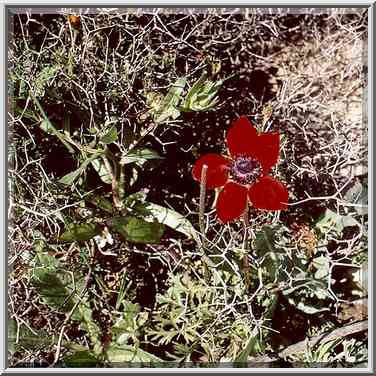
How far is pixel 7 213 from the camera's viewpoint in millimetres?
A: 1311

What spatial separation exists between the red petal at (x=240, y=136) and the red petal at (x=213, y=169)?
0.03 meters

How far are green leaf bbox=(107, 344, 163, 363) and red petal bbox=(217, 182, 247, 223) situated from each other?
0.86 ft

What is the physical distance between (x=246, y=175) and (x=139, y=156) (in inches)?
7.4

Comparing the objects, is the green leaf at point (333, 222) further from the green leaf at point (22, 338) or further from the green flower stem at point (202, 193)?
the green leaf at point (22, 338)

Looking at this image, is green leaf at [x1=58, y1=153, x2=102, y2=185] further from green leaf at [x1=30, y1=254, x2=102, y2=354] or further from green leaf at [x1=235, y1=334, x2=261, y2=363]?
green leaf at [x1=235, y1=334, x2=261, y2=363]

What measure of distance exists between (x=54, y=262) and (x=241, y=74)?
462mm

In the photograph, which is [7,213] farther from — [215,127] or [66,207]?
[215,127]

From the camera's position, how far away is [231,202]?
4.46 feet

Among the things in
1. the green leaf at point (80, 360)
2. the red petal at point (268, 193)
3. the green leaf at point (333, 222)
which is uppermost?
the red petal at point (268, 193)

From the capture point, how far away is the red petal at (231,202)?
4.44 feet

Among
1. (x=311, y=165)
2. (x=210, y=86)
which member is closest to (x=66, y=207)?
(x=210, y=86)

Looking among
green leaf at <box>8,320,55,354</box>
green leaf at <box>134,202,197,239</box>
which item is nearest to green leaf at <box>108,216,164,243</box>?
green leaf at <box>134,202,197,239</box>

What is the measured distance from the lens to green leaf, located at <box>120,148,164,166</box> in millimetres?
1370

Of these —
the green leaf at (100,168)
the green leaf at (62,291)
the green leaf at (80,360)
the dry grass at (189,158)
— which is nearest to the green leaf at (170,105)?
the dry grass at (189,158)
